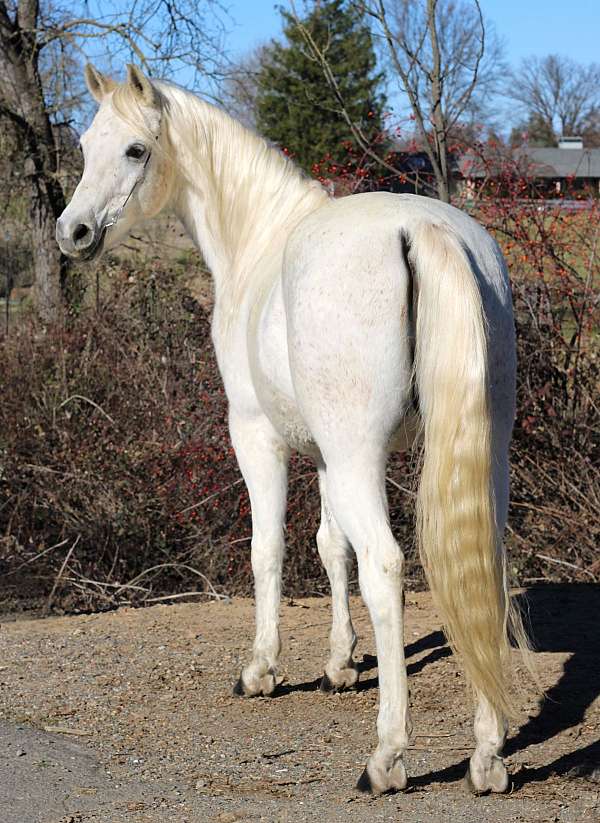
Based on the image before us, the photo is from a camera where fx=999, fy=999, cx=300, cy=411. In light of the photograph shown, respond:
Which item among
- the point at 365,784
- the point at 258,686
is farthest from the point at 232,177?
the point at 365,784

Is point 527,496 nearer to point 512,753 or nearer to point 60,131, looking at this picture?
point 512,753

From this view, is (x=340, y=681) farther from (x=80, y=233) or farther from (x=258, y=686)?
(x=80, y=233)

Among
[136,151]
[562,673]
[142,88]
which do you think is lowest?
[562,673]

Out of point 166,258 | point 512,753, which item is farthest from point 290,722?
point 166,258

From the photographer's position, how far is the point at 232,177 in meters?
4.45

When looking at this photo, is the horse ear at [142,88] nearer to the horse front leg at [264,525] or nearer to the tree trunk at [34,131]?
the horse front leg at [264,525]

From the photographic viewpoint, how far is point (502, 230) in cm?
658

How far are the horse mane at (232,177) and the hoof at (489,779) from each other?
2.10 m

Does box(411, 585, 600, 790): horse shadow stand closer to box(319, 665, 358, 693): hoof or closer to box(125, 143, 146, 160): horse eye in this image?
box(319, 665, 358, 693): hoof

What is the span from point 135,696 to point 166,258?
22.9 ft

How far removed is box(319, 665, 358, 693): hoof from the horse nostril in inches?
86.8

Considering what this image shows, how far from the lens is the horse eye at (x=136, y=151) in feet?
14.2

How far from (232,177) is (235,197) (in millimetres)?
91

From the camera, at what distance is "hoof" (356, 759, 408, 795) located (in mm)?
3166
